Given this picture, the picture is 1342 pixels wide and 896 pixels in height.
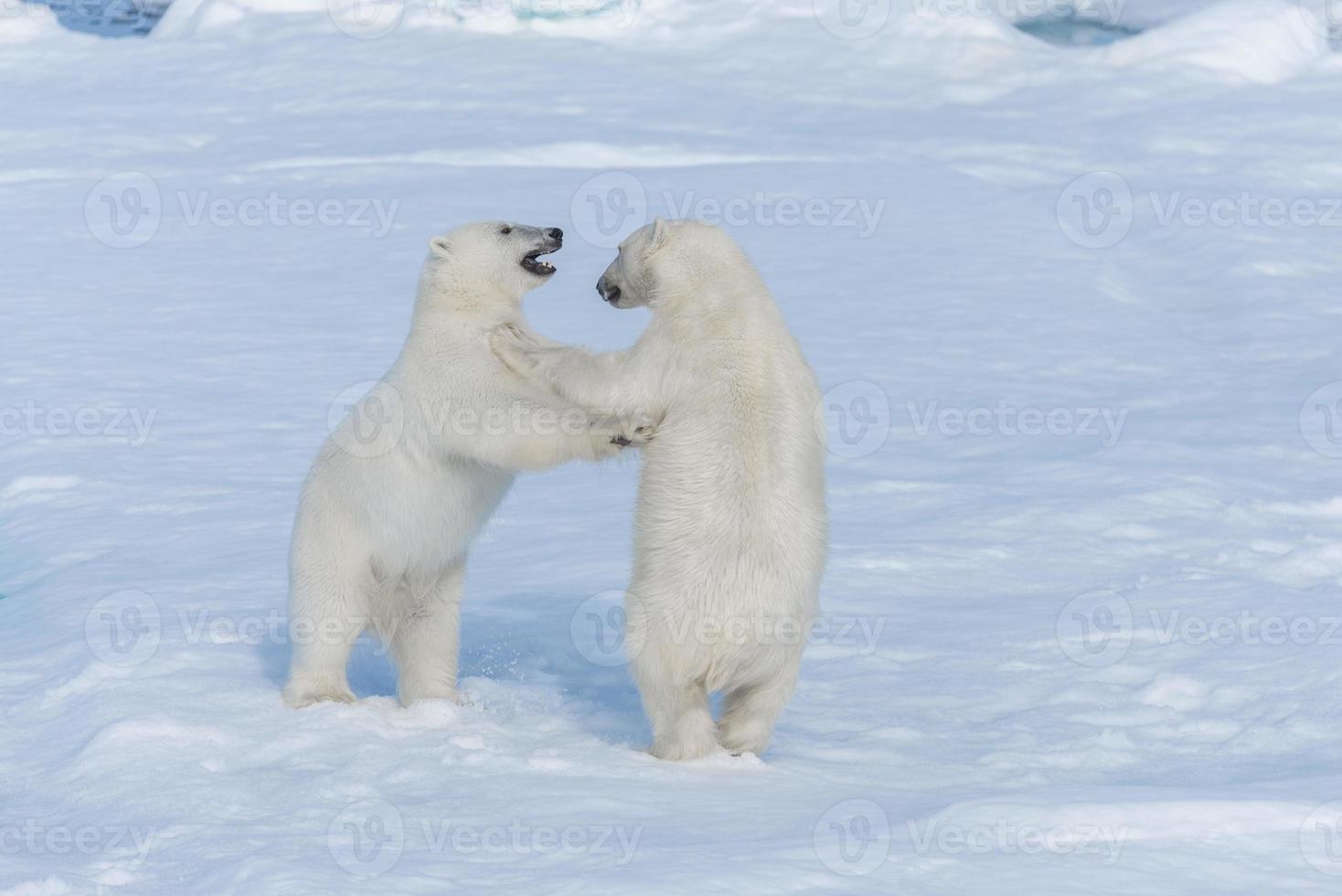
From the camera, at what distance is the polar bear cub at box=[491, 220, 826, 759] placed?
3.11 metres

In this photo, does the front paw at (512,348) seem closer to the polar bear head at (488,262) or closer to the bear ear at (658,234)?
the polar bear head at (488,262)

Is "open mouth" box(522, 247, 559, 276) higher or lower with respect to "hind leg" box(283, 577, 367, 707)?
higher

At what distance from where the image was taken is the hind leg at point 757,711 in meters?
3.21

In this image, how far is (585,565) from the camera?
14.6 feet

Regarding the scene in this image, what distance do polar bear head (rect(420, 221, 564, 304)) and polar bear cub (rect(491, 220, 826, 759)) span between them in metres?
0.39

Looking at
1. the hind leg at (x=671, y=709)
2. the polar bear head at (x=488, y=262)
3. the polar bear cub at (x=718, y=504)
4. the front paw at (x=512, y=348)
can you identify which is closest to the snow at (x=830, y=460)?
the hind leg at (x=671, y=709)

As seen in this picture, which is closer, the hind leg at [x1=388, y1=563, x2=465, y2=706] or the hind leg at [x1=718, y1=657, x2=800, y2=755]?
the hind leg at [x1=718, y1=657, x2=800, y2=755]

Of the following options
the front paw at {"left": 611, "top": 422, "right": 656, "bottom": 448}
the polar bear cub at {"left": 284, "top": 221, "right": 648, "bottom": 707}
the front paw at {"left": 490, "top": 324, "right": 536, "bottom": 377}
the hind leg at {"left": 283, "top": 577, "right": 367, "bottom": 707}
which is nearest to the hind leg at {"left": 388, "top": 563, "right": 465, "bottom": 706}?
the polar bear cub at {"left": 284, "top": 221, "right": 648, "bottom": 707}

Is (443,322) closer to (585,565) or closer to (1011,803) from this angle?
(585,565)

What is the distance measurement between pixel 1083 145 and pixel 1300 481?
5.15 meters

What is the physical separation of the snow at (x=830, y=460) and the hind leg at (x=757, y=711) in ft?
0.40

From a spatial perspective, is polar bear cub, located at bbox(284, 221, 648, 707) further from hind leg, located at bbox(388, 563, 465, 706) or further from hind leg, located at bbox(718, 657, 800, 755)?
hind leg, located at bbox(718, 657, 800, 755)

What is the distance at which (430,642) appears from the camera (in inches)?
143

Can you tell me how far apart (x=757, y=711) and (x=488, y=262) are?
45.3 inches
